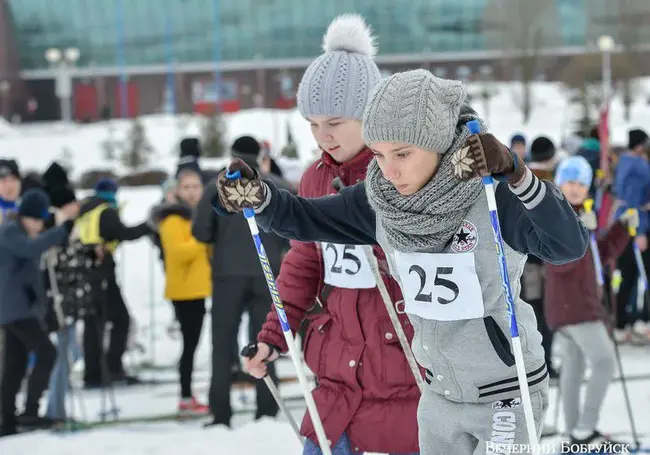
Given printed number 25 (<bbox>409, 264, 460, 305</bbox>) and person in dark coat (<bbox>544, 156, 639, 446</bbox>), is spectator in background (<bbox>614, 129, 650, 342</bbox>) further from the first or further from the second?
printed number 25 (<bbox>409, 264, 460, 305</bbox>)

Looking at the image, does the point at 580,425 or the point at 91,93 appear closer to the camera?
the point at 580,425

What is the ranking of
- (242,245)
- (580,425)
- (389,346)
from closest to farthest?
(389,346) → (580,425) → (242,245)

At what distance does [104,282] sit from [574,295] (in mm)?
4117

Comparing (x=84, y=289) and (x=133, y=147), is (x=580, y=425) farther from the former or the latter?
(x=133, y=147)

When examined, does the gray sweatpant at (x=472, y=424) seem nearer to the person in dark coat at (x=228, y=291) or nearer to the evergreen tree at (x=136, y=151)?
the person in dark coat at (x=228, y=291)

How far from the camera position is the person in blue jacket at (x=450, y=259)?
9.82 feet

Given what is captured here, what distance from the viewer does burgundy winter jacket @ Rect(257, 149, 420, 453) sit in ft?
12.3

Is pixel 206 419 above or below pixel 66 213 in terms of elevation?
below

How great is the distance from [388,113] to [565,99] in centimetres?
3683

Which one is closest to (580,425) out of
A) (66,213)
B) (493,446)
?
(493,446)

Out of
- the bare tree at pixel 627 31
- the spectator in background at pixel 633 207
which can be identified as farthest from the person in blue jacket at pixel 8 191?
the bare tree at pixel 627 31

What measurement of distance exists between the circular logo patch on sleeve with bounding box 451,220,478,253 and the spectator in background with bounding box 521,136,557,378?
4.74 meters

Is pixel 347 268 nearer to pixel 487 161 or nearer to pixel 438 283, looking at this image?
pixel 438 283

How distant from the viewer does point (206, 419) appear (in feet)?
25.2
